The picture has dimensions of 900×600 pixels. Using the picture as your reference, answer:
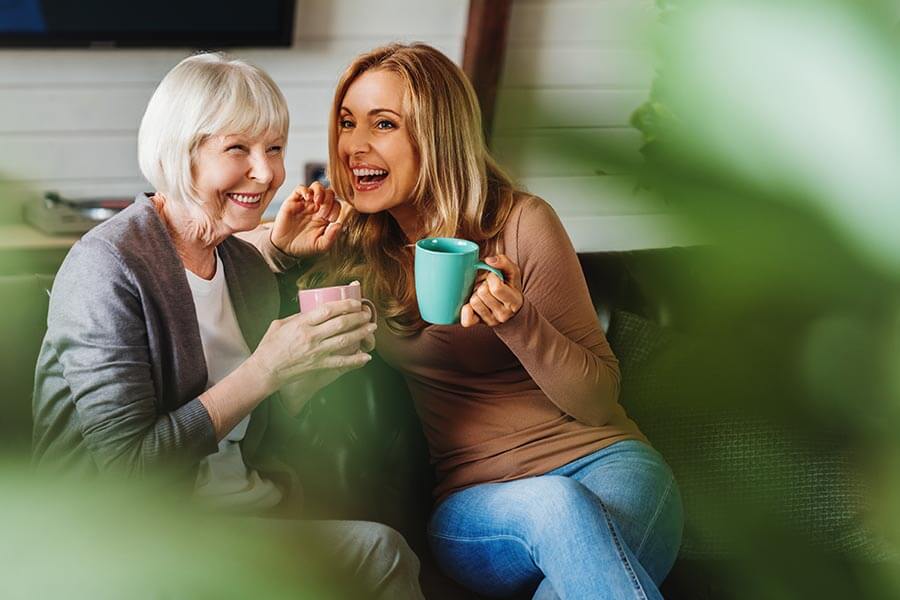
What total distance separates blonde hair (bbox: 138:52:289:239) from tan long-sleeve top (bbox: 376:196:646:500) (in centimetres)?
36

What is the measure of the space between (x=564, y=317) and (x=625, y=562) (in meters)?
0.35

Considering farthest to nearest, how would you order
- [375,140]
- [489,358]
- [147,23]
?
1. [147,23]
2. [489,358]
3. [375,140]

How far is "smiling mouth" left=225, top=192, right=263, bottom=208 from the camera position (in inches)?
43.1

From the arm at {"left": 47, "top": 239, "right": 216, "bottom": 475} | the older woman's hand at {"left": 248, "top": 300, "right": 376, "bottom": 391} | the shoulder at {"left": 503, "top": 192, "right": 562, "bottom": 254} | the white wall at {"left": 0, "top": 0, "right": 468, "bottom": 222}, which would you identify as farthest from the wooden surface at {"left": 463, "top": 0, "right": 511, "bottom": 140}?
the arm at {"left": 47, "top": 239, "right": 216, "bottom": 475}

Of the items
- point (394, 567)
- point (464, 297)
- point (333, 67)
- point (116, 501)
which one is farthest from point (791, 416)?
point (333, 67)

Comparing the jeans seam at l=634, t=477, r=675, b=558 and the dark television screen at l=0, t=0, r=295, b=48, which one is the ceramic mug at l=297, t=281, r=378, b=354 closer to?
the jeans seam at l=634, t=477, r=675, b=558

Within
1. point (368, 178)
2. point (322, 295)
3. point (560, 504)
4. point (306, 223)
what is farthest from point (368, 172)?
point (560, 504)

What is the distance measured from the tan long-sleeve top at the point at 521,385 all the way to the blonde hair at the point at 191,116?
361 mm

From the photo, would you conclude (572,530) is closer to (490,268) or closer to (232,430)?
(490,268)

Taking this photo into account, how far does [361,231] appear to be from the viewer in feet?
4.34

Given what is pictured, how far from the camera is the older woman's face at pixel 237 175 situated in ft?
3.52

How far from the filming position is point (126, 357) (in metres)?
1.02

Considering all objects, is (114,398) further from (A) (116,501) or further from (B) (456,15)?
(B) (456,15)

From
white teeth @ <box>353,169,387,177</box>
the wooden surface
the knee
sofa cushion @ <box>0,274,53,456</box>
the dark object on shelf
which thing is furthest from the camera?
the wooden surface
